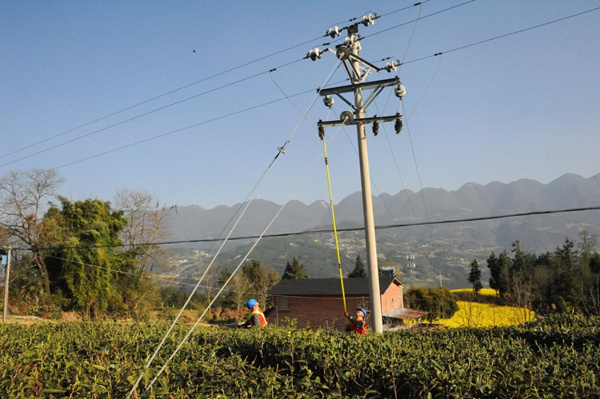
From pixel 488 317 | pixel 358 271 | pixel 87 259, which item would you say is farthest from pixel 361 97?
pixel 358 271

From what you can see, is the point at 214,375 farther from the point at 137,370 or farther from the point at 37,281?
the point at 37,281

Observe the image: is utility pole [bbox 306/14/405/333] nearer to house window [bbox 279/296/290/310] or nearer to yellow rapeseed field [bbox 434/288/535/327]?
yellow rapeseed field [bbox 434/288/535/327]

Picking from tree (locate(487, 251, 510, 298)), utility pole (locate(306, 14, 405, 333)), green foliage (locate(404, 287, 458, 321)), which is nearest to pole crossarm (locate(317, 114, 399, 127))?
utility pole (locate(306, 14, 405, 333))

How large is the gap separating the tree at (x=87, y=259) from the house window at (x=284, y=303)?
13085 millimetres

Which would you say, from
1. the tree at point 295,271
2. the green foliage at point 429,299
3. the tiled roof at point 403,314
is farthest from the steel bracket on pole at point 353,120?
the tree at point 295,271

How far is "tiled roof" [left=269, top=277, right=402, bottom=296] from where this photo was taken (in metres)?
38.3

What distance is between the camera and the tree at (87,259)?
3553cm

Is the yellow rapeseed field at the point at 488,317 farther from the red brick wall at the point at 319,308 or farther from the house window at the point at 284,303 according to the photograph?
the house window at the point at 284,303

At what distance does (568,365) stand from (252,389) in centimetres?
396

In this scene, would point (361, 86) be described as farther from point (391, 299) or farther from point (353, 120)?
point (391, 299)

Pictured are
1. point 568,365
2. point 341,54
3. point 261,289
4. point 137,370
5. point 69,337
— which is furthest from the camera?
point 261,289

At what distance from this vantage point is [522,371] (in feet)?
15.0

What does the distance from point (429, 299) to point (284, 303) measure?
62.6 feet

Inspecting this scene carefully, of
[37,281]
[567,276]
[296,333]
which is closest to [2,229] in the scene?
[37,281]
